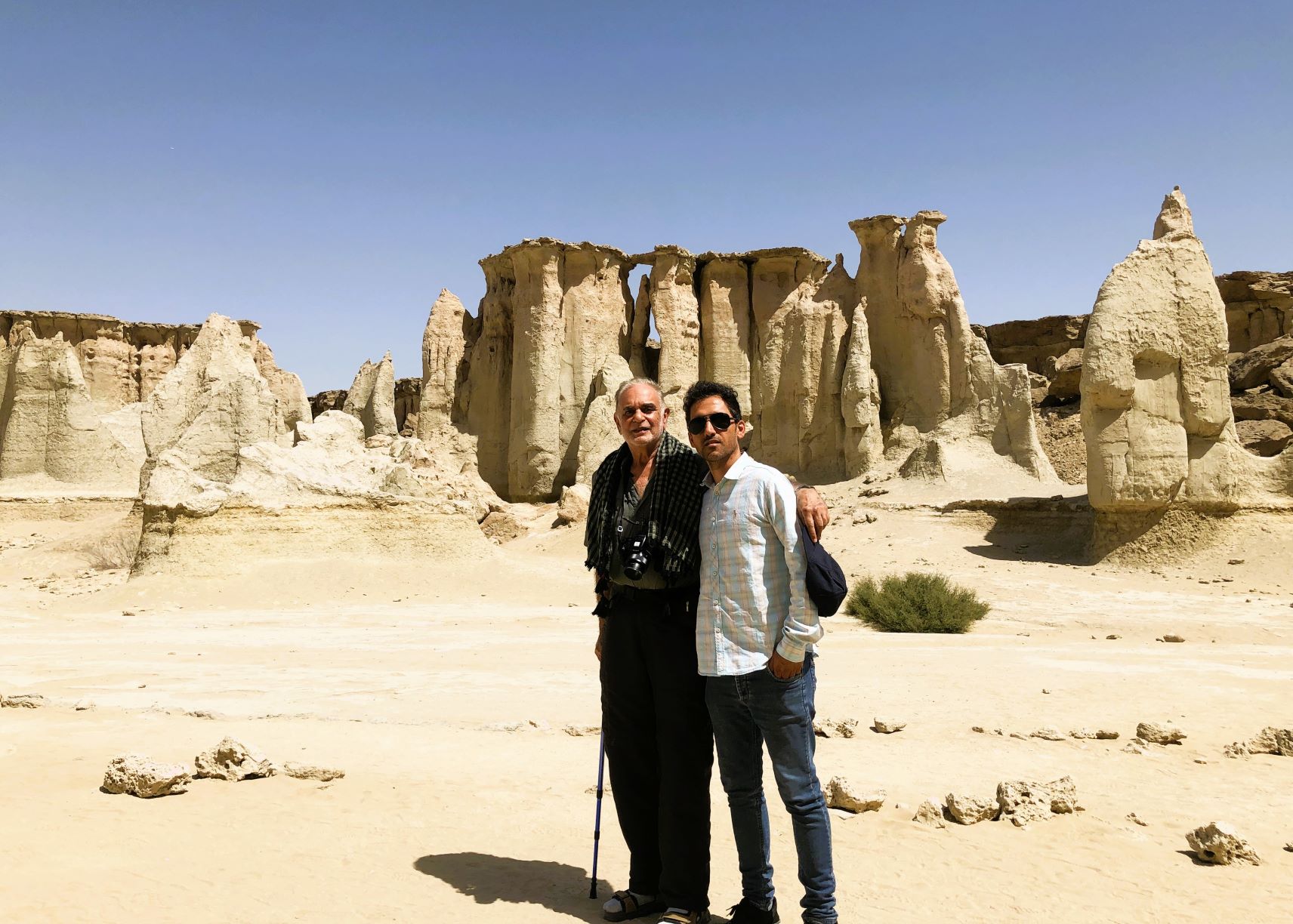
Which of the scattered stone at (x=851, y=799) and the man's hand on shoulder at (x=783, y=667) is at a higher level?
the man's hand on shoulder at (x=783, y=667)

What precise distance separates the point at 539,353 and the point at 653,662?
96.7 feet

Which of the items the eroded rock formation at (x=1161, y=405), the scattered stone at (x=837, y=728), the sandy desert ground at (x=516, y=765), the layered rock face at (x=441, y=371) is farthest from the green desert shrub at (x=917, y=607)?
the layered rock face at (x=441, y=371)

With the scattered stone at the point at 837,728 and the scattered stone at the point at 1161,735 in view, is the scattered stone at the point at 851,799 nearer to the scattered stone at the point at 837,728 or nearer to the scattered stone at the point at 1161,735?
the scattered stone at the point at 837,728

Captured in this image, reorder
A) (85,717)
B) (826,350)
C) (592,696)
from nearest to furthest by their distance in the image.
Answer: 1. (85,717)
2. (592,696)
3. (826,350)

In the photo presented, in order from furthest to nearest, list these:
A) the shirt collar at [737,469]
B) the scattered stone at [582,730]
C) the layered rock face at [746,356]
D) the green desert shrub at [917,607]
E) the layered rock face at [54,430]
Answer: the layered rock face at [54,430]
the layered rock face at [746,356]
the green desert shrub at [917,607]
the scattered stone at [582,730]
the shirt collar at [737,469]

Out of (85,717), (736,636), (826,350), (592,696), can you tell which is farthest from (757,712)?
(826,350)

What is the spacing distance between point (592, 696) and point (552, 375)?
83.2ft

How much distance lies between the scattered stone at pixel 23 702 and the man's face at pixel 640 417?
5853 millimetres

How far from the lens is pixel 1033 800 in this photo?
4477 millimetres

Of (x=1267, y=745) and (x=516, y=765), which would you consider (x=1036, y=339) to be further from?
(x=516, y=765)

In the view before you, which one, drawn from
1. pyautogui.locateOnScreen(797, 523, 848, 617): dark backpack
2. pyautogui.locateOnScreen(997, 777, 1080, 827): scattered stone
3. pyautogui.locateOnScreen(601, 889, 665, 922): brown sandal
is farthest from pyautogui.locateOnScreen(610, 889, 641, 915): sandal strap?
pyautogui.locateOnScreen(997, 777, 1080, 827): scattered stone

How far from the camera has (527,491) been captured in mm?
32281

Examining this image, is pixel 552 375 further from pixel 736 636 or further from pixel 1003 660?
pixel 736 636

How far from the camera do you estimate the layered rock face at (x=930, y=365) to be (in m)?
24.5
